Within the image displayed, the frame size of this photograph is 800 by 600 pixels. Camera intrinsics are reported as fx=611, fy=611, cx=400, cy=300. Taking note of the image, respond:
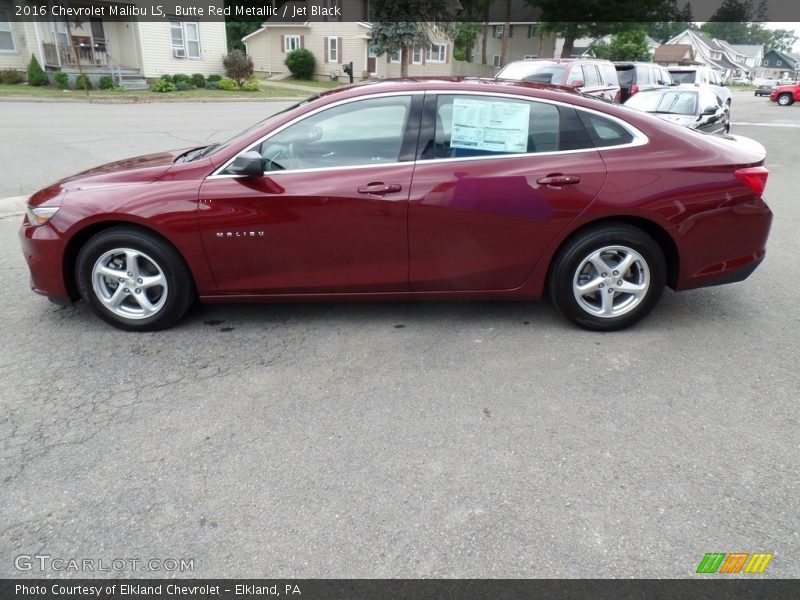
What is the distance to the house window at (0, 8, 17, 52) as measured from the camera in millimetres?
25984

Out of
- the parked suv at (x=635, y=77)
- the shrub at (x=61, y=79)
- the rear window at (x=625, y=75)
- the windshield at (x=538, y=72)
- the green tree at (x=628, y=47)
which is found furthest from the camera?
the green tree at (x=628, y=47)

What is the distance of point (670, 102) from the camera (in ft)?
40.7

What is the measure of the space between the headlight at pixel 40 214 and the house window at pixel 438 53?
41140 millimetres

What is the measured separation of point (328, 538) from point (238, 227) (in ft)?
7.19

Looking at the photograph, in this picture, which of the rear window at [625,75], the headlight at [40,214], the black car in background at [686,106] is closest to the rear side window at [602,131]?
the headlight at [40,214]

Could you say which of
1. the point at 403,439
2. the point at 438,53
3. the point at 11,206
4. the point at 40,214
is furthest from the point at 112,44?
the point at 403,439

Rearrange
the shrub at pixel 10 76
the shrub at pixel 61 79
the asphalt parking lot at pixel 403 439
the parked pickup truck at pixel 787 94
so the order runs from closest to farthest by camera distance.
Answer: the asphalt parking lot at pixel 403 439
the shrub at pixel 61 79
the shrub at pixel 10 76
the parked pickup truck at pixel 787 94

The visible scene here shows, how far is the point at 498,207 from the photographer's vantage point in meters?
3.93

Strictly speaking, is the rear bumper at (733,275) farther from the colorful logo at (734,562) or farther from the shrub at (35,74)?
the shrub at (35,74)

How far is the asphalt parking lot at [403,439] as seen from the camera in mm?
2422

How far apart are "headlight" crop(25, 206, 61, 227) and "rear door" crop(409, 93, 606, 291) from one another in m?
2.37

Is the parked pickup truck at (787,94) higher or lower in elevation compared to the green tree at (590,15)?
lower

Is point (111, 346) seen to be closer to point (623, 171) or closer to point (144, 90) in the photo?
point (623, 171)
